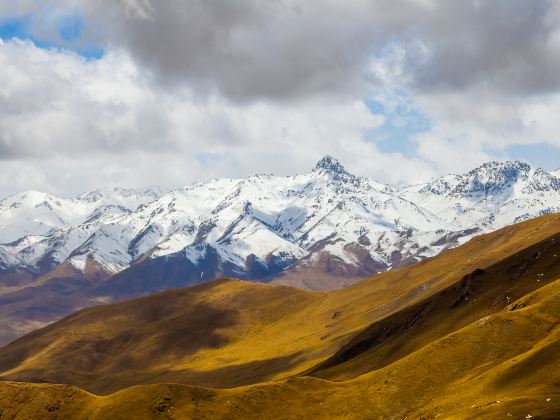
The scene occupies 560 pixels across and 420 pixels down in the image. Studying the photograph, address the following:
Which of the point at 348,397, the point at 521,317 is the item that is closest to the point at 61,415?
the point at 348,397

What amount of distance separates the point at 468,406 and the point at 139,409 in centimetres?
5577

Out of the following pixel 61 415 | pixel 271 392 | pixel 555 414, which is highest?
pixel 61 415

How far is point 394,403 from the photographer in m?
130

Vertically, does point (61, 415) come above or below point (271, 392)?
above

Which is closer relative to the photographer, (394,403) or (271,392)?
(394,403)

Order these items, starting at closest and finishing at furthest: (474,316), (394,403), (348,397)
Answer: (394,403) < (348,397) < (474,316)

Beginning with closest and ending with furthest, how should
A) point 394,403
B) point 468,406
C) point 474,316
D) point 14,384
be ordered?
point 468,406 → point 394,403 → point 14,384 → point 474,316

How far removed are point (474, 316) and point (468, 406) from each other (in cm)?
9176

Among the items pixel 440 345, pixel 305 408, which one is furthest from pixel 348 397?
pixel 440 345

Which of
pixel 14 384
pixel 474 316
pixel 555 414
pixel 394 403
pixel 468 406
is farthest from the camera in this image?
pixel 474 316

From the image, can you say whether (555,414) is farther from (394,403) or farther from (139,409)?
(139,409)

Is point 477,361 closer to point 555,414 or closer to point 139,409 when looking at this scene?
point 555,414

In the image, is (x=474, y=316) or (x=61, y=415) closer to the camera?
(x=61, y=415)

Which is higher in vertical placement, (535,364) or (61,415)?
(61,415)
